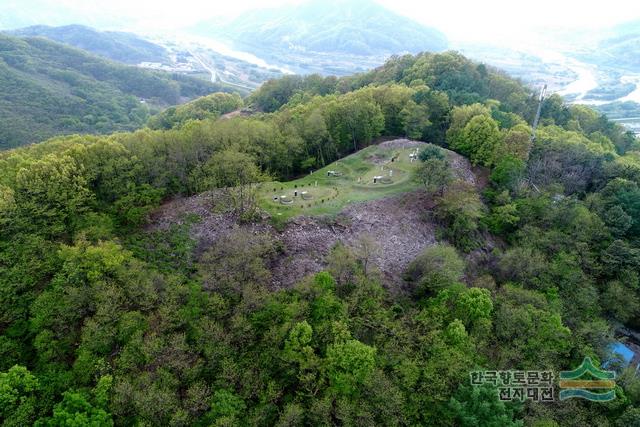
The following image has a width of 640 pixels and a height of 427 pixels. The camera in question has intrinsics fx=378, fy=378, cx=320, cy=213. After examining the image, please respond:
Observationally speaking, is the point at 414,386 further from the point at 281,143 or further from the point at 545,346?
the point at 281,143

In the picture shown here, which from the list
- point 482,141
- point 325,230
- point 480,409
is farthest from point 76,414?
point 482,141

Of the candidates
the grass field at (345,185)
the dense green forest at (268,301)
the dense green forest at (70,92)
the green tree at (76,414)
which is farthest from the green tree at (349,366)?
the dense green forest at (70,92)

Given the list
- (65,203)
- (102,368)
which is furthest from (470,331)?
(65,203)

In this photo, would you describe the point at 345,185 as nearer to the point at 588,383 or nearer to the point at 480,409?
the point at 480,409

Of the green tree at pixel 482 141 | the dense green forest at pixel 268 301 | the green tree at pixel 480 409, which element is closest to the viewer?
the green tree at pixel 480 409

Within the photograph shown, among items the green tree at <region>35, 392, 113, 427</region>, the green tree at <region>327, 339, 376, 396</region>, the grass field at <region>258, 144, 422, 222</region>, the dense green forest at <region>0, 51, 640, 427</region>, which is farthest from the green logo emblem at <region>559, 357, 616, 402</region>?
the green tree at <region>35, 392, 113, 427</region>

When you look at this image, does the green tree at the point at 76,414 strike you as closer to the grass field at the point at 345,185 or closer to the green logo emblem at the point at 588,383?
the grass field at the point at 345,185
